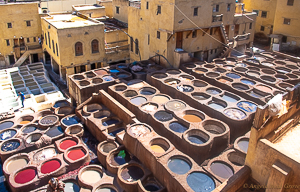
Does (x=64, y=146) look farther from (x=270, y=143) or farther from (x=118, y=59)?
(x=118, y=59)

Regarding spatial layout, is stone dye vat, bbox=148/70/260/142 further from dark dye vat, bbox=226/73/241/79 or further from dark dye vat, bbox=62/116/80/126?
dark dye vat, bbox=62/116/80/126

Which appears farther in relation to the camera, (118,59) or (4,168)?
(118,59)

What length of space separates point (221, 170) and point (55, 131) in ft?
48.2

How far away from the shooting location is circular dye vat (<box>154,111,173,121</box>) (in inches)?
844

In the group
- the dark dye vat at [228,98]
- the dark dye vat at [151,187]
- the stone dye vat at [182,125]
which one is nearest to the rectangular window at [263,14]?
the dark dye vat at [228,98]

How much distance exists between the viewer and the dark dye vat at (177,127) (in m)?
20.1

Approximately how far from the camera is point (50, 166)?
19.5m

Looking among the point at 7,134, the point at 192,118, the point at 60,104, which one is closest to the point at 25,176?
the point at 7,134

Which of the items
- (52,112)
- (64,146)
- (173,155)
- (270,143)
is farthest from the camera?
(52,112)

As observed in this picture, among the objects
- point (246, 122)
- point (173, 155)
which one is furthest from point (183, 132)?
point (246, 122)

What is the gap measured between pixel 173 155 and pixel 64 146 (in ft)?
31.0

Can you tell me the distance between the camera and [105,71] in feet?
100

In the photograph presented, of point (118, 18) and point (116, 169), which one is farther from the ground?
point (118, 18)

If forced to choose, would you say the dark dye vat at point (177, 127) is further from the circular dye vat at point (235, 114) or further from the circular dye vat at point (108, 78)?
the circular dye vat at point (108, 78)
